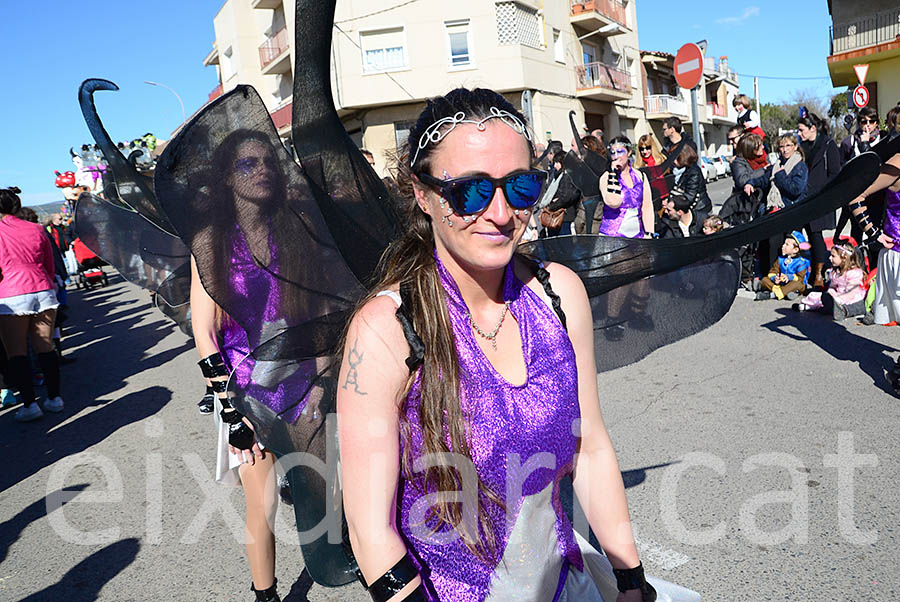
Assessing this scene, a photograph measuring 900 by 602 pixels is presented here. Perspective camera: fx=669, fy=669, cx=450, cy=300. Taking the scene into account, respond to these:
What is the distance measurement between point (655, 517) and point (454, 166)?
2734 mm

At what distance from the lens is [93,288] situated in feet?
66.5

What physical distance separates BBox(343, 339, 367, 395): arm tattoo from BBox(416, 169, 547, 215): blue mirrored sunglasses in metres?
0.41

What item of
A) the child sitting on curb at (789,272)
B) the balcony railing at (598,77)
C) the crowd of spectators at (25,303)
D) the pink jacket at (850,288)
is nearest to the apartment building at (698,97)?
the balcony railing at (598,77)

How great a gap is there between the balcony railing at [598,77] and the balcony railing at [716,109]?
21.1 m

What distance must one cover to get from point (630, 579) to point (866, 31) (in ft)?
118

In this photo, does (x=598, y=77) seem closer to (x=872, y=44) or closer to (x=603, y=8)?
(x=603, y=8)

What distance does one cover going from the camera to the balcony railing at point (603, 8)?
105ft

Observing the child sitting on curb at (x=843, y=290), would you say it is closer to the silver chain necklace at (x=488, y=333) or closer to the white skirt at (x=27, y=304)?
the silver chain necklace at (x=488, y=333)

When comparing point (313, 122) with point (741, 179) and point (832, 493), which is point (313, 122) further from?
point (741, 179)

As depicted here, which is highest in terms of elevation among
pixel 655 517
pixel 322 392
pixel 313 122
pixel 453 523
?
pixel 313 122

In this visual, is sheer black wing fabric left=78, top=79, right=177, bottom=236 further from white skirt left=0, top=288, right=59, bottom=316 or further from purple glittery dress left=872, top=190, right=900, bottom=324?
purple glittery dress left=872, top=190, right=900, bottom=324

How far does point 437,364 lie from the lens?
1549 millimetres

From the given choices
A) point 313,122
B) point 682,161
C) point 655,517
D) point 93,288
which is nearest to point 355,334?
point 313,122

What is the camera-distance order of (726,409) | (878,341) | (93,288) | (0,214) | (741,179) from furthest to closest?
(93,288) < (741,179) < (0,214) < (878,341) < (726,409)
